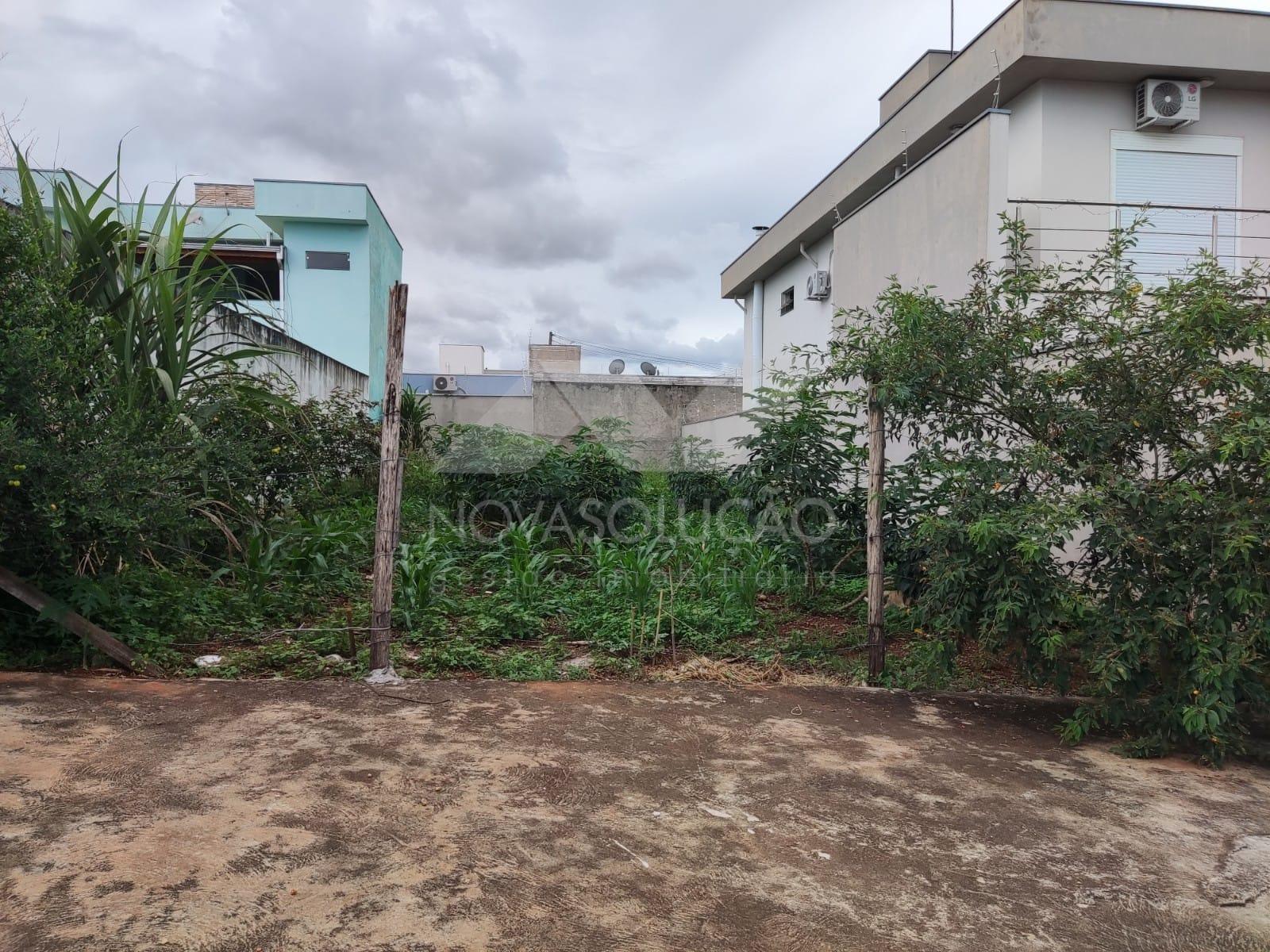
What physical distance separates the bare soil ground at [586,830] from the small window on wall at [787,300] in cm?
993

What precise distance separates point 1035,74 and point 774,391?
3989 mm

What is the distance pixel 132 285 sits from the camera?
4.06m

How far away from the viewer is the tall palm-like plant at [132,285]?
13.1 feet

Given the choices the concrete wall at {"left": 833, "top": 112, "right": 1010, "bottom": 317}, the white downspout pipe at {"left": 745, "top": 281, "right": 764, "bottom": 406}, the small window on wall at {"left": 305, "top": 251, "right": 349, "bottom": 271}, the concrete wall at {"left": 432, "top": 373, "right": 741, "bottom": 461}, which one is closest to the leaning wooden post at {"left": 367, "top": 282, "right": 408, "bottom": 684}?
the concrete wall at {"left": 833, "top": 112, "right": 1010, "bottom": 317}

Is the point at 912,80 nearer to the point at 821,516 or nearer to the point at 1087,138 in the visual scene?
the point at 1087,138

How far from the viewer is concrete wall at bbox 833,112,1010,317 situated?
6.19 metres

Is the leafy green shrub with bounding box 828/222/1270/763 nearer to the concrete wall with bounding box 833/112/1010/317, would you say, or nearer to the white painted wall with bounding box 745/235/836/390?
the concrete wall with bounding box 833/112/1010/317

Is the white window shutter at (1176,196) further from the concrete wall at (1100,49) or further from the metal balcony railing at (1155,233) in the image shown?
the concrete wall at (1100,49)

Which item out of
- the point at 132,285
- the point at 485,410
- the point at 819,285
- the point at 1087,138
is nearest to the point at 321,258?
the point at 485,410


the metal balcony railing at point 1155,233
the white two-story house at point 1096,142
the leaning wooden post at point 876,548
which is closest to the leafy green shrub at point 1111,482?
the leaning wooden post at point 876,548

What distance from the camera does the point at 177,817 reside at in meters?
2.48

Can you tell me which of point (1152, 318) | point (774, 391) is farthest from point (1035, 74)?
point (1152, 318)

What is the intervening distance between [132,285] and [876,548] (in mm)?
3954

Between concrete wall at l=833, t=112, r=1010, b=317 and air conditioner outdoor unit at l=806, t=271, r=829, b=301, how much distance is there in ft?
8.29
